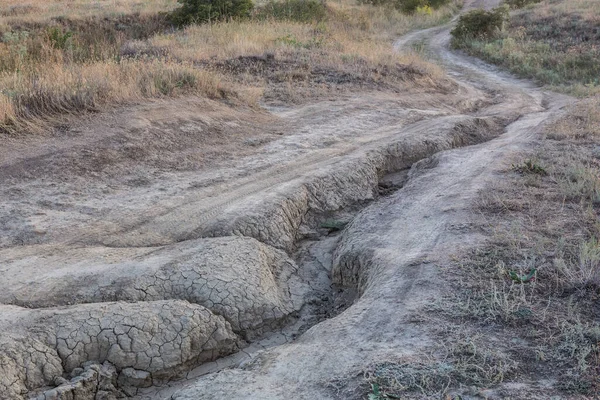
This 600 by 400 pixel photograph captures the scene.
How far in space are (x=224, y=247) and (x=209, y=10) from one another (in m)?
13.9

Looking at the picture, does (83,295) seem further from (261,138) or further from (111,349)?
(261,138)

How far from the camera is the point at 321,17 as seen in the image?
74.6 ft

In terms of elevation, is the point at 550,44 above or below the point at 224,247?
above

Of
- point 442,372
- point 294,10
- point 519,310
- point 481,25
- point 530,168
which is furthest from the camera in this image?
point 481,25

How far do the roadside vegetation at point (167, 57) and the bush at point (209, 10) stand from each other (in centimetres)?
3

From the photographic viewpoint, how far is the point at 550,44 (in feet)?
67.2

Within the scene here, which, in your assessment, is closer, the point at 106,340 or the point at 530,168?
the point at 106,340

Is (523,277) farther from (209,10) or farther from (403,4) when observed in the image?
(403,4)

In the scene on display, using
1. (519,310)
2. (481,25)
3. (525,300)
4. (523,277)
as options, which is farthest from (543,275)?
(481,25)

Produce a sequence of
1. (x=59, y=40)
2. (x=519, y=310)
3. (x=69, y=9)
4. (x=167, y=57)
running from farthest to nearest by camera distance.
A: 1. (x=69, y=9)
2. (x=59, y=40)
3. (x=167, y=57)
4. (x=519, y=310)

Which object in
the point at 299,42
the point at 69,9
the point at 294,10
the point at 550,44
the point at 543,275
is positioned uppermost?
the point at 69,9

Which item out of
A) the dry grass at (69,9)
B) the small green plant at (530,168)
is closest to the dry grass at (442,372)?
the small green plant at (530,168)

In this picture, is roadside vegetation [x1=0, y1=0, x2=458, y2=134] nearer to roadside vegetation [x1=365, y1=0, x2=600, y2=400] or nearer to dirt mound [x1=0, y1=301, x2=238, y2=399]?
dirt mound [x1=0, y1=301, x2=238, y2=399]

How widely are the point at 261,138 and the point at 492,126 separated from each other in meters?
4.15
